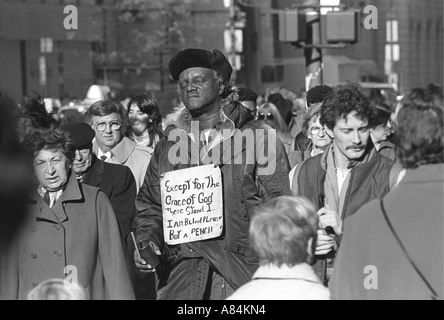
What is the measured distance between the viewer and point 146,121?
41.3 feet

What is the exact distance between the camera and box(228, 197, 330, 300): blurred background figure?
5371mm

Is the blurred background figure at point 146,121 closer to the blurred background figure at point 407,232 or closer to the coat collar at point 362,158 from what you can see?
the coat collar at point 362,158

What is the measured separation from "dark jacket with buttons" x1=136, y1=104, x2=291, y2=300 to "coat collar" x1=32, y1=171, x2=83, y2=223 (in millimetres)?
495

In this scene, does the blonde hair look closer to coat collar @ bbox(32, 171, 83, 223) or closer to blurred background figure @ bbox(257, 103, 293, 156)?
coat collar @ bbox(32, 171, 83, 223)

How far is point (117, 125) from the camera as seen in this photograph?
11.1m

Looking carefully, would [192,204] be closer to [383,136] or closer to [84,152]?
[84,152]

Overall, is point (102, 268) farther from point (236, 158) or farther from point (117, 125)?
point (117, 125)

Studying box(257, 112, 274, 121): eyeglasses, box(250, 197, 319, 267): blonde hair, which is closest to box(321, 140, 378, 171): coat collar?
box(250, 197, 319, 267): blonde hair

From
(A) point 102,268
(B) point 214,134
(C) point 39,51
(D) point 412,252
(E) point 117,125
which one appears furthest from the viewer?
(C) point 39,51

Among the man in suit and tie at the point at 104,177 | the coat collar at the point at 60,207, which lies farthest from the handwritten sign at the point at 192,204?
the man in suit and tie at the point at 104,177

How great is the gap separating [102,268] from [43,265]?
329 millimetres

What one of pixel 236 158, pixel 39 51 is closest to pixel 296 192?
pixel 236 158

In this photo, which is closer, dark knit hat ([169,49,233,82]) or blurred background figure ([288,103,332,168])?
dark knit hat ([169,49,233,82])

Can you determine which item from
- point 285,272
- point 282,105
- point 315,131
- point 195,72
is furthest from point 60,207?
point 282,105
